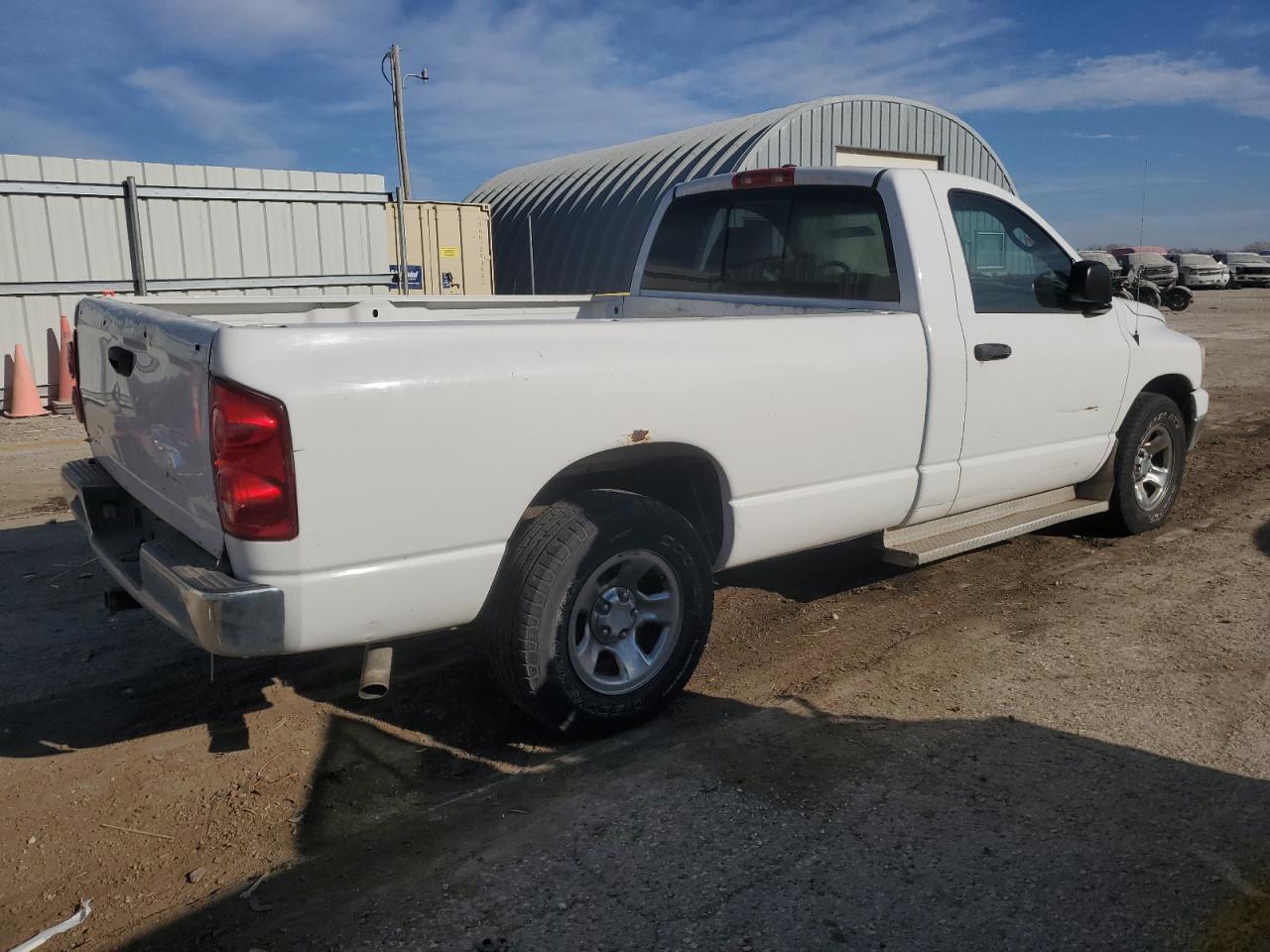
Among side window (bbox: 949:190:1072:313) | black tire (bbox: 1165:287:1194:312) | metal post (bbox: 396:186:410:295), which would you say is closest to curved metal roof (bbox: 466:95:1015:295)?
metal post (bbox: 396:186:410:295)

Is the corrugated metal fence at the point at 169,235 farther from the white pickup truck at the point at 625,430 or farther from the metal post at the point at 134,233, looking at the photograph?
the white pickup truck at the point at 625,430

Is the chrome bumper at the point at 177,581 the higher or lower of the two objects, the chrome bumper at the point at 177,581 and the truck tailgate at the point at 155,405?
the lower

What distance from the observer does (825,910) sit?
2.70m

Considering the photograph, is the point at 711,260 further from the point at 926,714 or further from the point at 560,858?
the point at 560,858

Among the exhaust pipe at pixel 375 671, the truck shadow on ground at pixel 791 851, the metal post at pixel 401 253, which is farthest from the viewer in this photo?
the metal post at pixel 401 253

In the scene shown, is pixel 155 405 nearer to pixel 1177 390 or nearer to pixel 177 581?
pixel 177 581

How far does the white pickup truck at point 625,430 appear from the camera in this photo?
289 cm

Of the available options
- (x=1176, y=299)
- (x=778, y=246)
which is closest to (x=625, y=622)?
(x=778, y=246)

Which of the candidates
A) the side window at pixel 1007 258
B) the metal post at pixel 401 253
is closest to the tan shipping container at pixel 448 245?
the metal post at pixel 401 253

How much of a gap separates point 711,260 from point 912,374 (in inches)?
61.1

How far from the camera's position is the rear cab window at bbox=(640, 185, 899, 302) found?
4684 mm

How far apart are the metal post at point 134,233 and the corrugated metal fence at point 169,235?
2cm

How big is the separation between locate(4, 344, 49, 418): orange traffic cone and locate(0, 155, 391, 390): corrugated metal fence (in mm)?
318

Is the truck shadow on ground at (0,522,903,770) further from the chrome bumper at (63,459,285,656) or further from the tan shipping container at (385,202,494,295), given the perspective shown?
the tan shipping container at (385,202,494,295)
